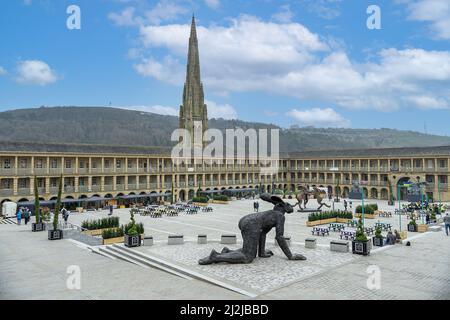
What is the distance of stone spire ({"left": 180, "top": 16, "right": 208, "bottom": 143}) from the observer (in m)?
86.6

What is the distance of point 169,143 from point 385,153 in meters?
98.0

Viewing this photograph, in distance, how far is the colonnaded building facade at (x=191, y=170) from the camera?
4684cm

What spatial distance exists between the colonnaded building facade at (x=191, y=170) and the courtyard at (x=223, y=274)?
21389mm

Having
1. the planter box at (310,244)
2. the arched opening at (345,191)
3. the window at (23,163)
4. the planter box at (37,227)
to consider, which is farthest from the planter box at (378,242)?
the arched opening at (345,191)

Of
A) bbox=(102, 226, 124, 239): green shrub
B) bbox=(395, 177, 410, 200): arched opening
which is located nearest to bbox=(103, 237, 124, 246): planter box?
bbox=(102, 226, 124, 239): green shrub

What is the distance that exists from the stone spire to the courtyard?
2520 inches

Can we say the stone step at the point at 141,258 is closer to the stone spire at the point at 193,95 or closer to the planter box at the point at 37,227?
the planter box at the point at 37,227

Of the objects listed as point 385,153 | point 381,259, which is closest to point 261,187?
point 385,153

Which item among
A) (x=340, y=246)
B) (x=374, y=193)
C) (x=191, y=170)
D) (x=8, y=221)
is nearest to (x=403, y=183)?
(x=374, y=193)

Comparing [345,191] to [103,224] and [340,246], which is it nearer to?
[340,246]

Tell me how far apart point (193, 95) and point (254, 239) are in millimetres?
73487

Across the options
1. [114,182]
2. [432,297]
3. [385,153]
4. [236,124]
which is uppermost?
[236,124]
